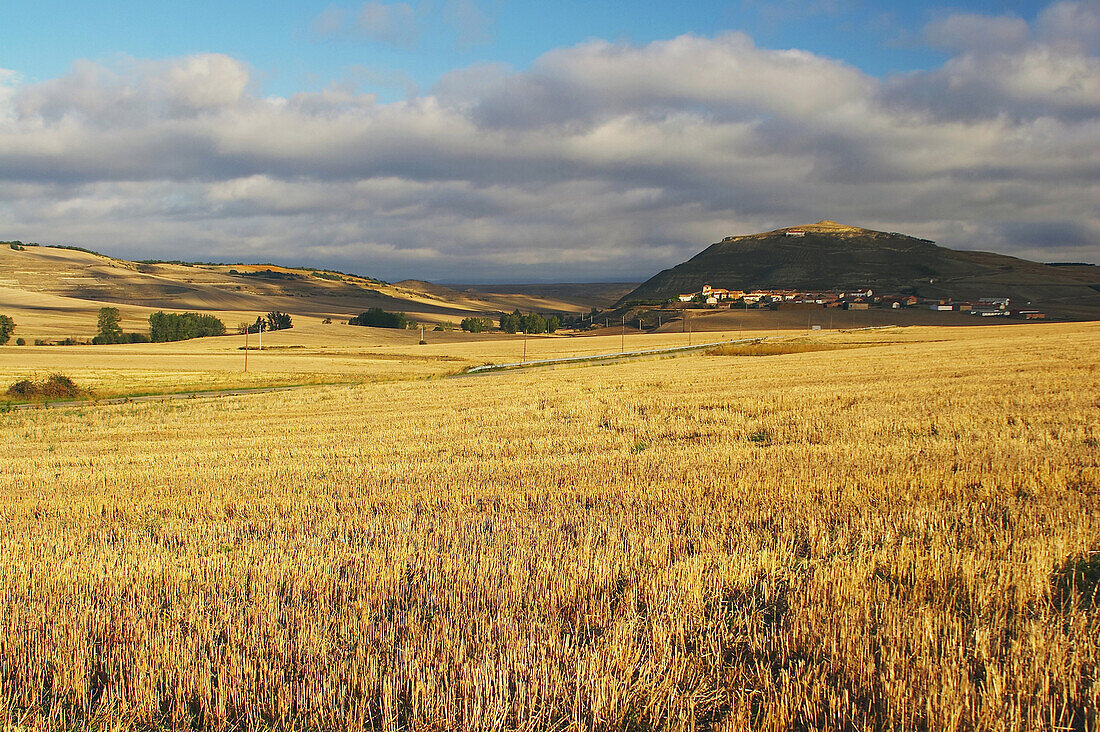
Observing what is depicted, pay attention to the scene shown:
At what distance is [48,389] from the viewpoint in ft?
160

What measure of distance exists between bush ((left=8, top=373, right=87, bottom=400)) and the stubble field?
4135cm

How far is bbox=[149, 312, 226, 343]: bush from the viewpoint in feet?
422

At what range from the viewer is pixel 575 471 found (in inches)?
464

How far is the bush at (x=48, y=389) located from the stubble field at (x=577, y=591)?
136ft

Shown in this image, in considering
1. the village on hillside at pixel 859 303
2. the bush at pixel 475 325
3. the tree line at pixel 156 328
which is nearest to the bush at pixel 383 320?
the bush at pixel 475 325

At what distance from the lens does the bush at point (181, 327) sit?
12862 centimetres

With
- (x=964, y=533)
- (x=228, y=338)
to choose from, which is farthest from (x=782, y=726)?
(x=228, y=338)

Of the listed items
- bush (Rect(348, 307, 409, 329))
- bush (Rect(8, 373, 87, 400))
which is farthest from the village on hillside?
bush (Rect(8, 373, 87, 400))

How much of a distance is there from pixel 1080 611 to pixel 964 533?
6.25ft

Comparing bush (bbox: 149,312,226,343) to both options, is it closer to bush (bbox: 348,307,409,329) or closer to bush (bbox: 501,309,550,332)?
bush (bbox: 348,307,409,329)

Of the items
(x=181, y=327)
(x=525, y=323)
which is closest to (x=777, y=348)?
(x=525, y=323)

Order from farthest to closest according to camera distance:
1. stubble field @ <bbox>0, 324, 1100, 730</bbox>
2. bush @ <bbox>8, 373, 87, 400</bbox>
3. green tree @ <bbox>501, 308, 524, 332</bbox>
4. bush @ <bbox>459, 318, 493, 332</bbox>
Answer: green tree @ <bbox>501, 308, 524, 332</bbox> < bush @ <bbox>459, 318, 493, 332</bbox> < bush @ <bbox>8, 373, 87, 400</bbox> < stubble field @ <bbox>0, 324, 1100, 730</bbox>

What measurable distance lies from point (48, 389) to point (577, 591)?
54.4m

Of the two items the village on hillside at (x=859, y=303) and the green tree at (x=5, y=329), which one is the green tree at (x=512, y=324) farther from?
the green tree at (x=5, y=329)
